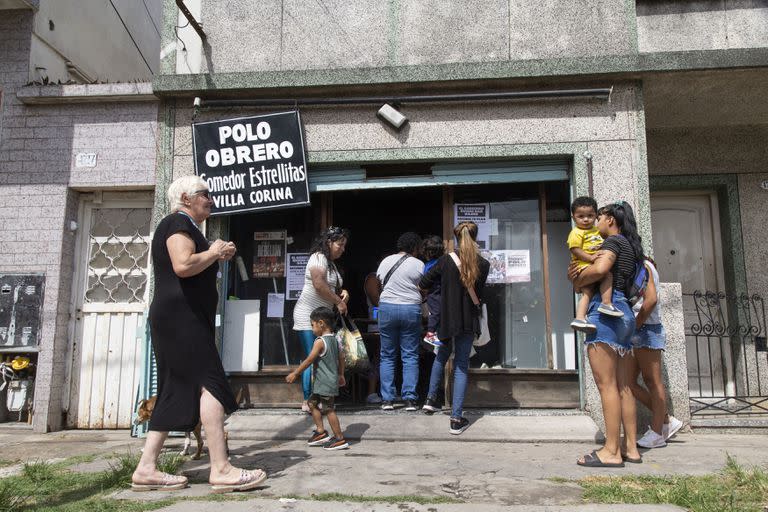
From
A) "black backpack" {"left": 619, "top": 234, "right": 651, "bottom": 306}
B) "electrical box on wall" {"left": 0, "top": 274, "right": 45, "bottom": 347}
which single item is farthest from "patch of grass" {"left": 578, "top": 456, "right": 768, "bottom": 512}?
"electrical box on wall" {"left": 0, "top": 274, "right": 45, "bottom": 347}

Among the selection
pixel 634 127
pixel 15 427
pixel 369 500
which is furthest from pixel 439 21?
pixel 15 427

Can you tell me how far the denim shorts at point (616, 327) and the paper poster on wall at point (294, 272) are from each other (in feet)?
10.9

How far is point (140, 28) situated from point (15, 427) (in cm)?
683

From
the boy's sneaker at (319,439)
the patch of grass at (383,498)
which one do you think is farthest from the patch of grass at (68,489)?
the boy's sneaker at (319,439)

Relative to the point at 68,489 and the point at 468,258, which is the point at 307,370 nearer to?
the point at 468,258

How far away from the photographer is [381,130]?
6227mm

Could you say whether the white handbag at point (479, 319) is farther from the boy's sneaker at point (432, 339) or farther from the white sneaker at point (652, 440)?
the white sneaker at point (652, 440)

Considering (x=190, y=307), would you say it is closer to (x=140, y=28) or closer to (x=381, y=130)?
(x=381, y=130)

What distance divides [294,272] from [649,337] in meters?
3.57

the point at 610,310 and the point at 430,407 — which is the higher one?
the point at 610,310

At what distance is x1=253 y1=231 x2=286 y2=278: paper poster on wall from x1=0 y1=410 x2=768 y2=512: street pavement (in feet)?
4.95

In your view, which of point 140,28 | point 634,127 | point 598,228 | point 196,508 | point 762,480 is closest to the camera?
point 196,508

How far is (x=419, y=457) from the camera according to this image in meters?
4.48

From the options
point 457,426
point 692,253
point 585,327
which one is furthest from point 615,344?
point 692,253
